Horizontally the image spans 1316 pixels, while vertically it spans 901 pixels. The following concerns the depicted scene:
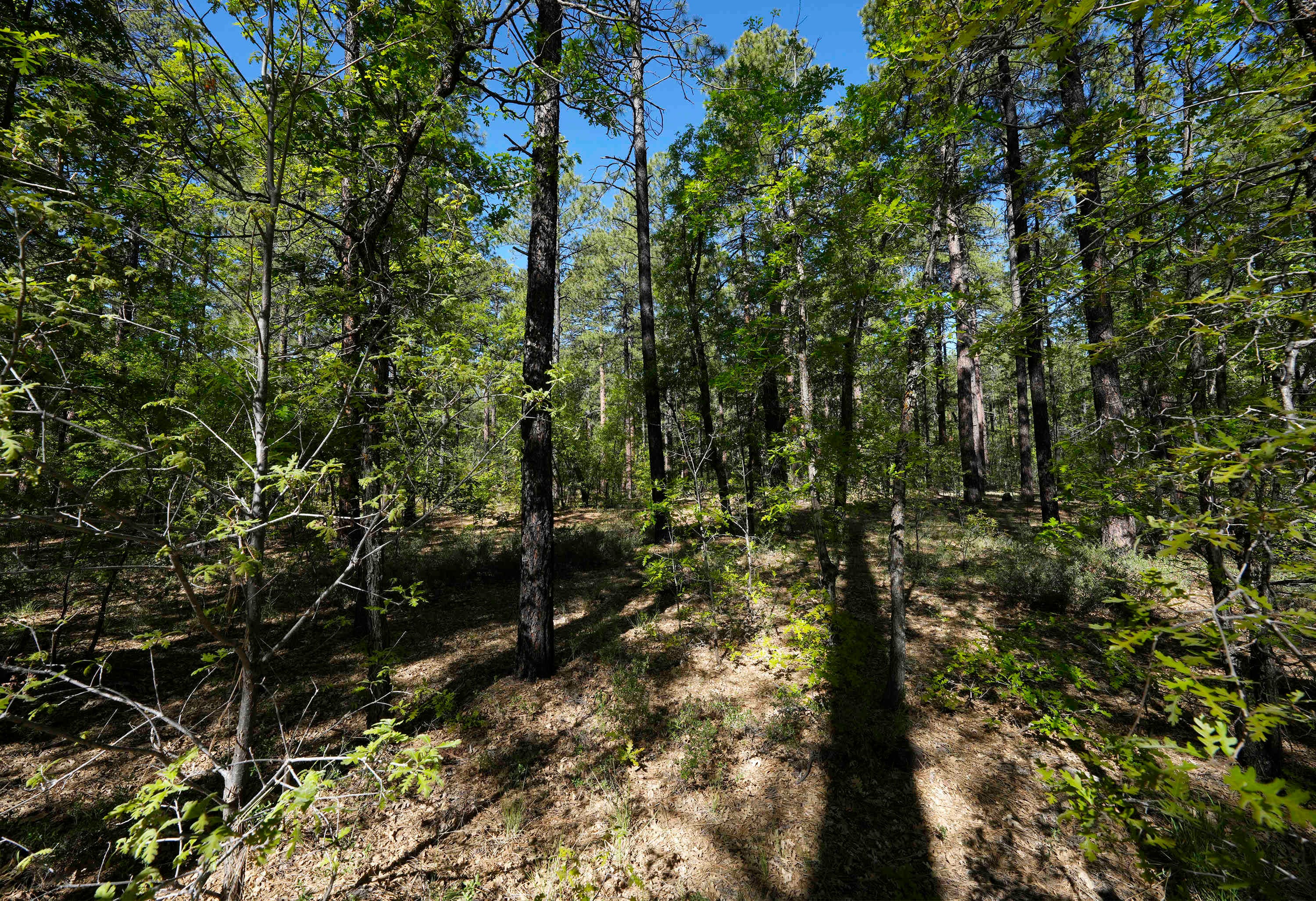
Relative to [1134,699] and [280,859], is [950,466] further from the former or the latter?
[280,859]

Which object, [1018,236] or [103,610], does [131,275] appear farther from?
[1018,236]

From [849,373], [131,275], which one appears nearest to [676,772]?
[131,275]

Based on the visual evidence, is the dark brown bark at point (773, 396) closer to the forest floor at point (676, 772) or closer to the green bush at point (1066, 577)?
the forest floor at point (676, 772)

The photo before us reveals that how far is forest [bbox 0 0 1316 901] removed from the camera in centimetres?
221

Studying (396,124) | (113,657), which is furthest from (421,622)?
(396,124)

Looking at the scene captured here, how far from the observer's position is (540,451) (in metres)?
5.83

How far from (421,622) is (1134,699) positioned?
9747 mm

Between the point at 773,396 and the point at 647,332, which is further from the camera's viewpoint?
the point at 773,396

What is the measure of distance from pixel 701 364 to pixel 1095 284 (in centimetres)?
703

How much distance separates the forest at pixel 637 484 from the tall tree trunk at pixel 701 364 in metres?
1.84

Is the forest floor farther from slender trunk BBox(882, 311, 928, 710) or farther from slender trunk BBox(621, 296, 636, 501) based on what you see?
→ slender trunk BBox(621, 296, 636, 501)

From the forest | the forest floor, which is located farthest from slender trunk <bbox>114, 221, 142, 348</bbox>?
the forest floor

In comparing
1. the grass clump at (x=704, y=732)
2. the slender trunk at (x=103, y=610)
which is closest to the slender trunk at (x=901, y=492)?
the grass clump at (x=704, y=732)

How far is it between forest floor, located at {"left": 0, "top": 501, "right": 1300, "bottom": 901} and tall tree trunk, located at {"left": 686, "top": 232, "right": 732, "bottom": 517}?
3.15 metres
